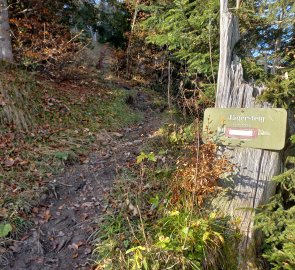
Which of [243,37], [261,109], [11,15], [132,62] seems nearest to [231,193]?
[261,109]

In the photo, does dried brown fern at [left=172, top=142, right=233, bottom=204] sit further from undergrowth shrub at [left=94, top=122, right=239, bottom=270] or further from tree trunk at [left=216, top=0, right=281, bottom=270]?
tree trunk at [left=216, top=0, right=281, bottom=270]

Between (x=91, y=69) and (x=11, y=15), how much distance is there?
2739 mm

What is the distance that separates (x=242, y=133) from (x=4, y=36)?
5.79 meters

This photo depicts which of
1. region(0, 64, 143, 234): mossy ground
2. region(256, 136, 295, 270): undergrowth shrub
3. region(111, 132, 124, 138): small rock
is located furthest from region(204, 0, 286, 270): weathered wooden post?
region(111, 132, 124, 138): small rock

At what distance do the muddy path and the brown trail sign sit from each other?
142 cm

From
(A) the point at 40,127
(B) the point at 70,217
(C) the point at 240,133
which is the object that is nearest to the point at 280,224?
(C) the point at 240,133

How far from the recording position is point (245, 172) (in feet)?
9.16

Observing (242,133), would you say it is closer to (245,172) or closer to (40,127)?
(245,172)

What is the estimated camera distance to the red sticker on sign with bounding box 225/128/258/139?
271 centimetres

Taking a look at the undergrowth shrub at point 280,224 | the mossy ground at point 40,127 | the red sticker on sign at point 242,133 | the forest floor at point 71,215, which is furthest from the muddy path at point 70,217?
the undergrowth shrub at point 280,224

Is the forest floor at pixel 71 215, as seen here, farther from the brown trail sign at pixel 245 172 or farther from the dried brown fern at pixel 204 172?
the brown trail sign at pixel 245 172

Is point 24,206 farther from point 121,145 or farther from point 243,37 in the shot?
point 243,37

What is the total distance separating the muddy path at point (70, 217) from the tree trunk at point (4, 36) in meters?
3.40

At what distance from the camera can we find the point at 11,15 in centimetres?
741
